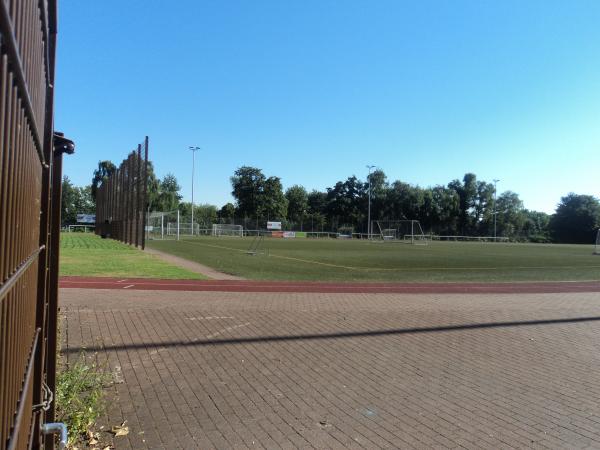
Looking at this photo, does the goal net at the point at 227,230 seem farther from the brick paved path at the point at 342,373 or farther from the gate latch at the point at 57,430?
the gate latch at the point at 57,430

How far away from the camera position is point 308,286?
13750 millimetres

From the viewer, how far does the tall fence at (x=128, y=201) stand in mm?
33281

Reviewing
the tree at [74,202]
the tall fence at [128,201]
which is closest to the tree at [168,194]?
the tree at [74,202]

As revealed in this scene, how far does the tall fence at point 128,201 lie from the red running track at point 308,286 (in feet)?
58.7

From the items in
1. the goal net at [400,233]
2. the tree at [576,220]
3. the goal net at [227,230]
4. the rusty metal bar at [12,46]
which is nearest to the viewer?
the rusty metal bar at [12,46]

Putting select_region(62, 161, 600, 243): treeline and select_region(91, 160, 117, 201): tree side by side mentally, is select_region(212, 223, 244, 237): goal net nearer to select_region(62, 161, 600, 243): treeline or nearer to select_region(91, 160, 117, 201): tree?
select_region(62, 161, 600, 243): treeline

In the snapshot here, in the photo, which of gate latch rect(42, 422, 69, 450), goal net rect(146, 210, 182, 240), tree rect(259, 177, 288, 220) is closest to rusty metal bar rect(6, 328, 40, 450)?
gate latch rect(42, 422, 69, 450)

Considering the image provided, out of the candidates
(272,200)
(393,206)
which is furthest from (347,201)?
(272,200)

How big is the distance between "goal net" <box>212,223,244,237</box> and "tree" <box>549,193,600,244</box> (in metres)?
68.6

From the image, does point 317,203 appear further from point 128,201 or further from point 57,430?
point 57,430

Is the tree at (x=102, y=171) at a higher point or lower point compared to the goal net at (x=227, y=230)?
higher

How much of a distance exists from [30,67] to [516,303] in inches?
442

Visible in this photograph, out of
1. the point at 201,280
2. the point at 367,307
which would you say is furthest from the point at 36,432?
the point at 201,280

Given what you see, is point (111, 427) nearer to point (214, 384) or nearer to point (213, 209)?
point (214, 384)
